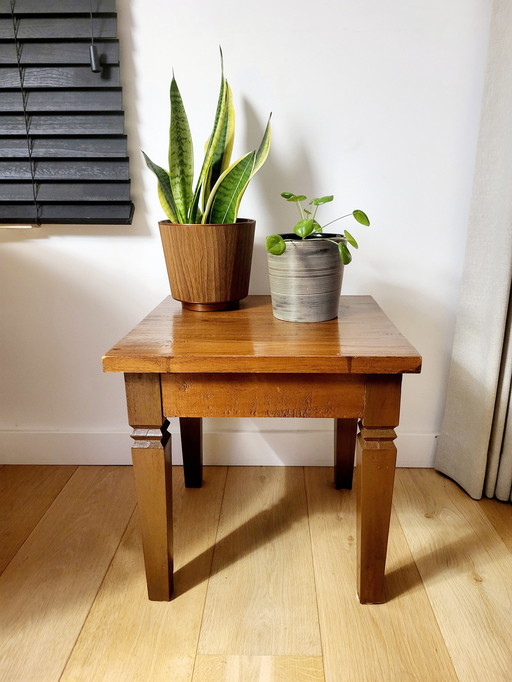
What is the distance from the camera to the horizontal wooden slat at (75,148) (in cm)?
125

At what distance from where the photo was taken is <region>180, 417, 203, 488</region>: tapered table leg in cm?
130

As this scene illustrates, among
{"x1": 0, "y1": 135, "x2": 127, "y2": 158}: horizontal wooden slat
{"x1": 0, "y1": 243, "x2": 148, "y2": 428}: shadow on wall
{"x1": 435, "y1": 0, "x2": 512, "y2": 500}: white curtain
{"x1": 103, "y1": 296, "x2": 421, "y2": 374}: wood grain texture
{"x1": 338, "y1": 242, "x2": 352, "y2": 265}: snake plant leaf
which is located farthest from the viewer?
{"x1": 0, "y1": 243, "x2": 148, "y2": 428}: shadow on wall

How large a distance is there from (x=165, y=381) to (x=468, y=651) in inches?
28.0

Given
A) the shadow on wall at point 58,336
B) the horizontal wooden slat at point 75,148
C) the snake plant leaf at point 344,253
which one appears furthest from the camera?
the shadow on wall at point 58,336

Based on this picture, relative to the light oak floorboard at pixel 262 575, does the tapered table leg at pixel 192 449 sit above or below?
above

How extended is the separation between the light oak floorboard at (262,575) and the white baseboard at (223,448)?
7 centimetres

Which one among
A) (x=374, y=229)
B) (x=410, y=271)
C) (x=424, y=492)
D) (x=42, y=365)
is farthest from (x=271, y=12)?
(x=424, y=492)

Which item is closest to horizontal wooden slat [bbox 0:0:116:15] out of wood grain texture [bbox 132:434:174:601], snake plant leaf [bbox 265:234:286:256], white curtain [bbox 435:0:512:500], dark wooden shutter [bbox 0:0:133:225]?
dark wooden shutter [bbox 0:0:133:225]

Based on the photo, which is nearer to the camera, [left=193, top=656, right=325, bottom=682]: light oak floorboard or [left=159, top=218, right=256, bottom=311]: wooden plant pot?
[left=193, top=656, right=325, bottom=682]: light oak floorboard

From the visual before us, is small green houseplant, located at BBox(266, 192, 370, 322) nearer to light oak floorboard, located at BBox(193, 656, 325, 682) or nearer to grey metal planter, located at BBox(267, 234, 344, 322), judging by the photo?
grey metal planter, located at BBox(267, 234, 344, 322)

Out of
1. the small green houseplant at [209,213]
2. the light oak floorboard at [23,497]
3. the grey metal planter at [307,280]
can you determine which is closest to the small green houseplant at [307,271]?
the grey metal planter at [307,280]

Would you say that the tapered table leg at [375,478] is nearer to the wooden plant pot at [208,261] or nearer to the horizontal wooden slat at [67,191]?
the wooden plant pot at [208,261]

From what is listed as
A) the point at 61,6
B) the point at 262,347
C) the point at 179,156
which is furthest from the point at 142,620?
the point at 61,6

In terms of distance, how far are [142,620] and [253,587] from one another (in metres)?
0.23
